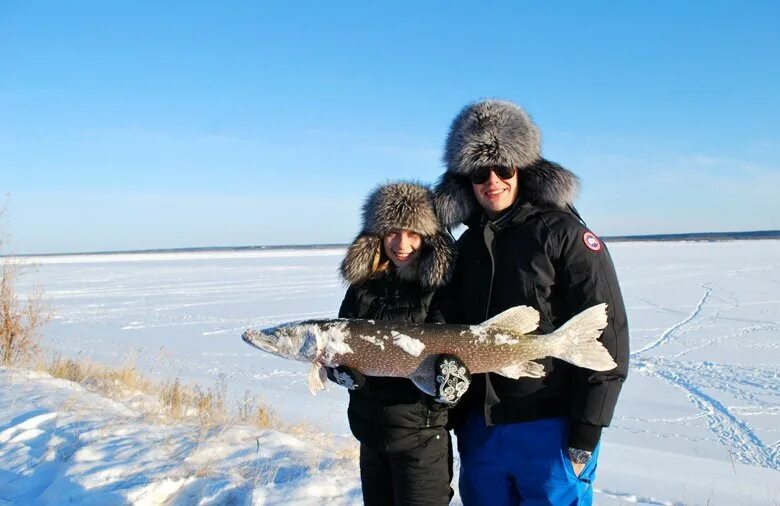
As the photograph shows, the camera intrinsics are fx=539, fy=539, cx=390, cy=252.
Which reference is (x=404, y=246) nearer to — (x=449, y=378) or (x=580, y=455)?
(x=449, y=378)

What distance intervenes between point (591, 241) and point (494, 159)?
2.17 feet

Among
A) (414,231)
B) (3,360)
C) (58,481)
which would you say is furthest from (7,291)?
(414,231)

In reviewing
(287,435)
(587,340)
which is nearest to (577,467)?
(587,340)

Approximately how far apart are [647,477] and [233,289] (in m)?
19.9

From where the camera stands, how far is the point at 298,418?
645 cm

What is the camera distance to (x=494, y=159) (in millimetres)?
2838

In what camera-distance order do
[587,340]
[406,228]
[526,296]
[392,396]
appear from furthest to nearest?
[406,228], [392,396], [526,296], [587,340]

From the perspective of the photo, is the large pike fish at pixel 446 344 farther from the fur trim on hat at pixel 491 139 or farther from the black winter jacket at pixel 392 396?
the fur trim on hat at pixel 491 139

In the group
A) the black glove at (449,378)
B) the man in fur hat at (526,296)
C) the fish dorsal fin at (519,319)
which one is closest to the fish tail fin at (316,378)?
the black glove at (449,378)

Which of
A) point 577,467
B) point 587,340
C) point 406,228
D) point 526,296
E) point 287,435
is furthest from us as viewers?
point 287,435

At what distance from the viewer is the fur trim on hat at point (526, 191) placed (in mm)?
2758

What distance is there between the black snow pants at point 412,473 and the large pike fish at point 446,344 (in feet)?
1.16

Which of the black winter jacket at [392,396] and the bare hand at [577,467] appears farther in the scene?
the black winter jacket at [392,396]

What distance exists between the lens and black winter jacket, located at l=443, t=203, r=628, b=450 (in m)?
2.49
